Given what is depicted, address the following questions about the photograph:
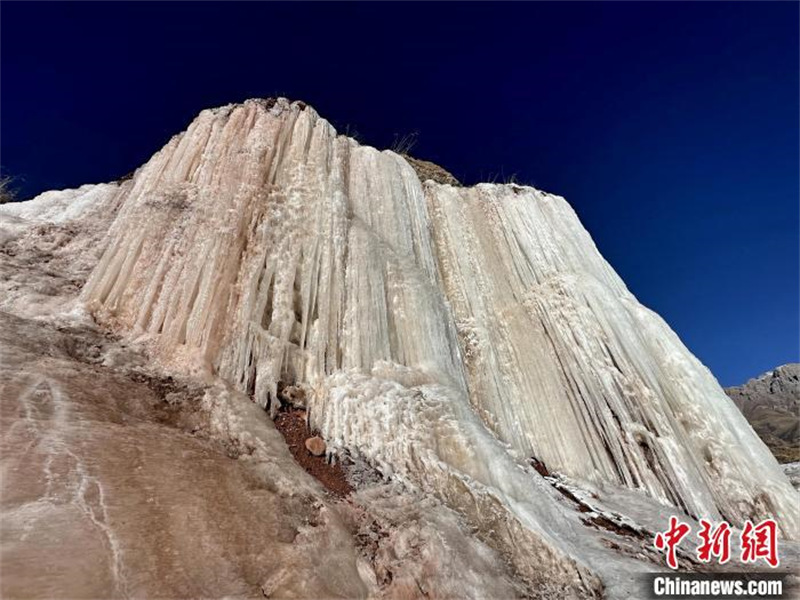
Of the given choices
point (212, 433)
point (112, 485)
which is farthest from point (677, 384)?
point (112, 485)

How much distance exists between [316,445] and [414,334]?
15.2 feet

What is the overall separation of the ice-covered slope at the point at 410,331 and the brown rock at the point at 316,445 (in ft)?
0.87

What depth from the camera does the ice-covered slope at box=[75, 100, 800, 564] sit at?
33.3 ft

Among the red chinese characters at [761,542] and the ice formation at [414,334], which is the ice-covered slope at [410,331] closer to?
the ice formation at [414,334]

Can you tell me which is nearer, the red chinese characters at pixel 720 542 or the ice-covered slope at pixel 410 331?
the red chinese characters at pixel 720 542

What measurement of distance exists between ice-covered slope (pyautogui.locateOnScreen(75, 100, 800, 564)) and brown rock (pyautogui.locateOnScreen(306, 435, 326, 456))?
10.4 inches

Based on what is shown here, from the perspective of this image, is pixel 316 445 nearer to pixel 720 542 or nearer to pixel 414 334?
pixel 414 334

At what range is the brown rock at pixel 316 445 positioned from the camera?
9.62m

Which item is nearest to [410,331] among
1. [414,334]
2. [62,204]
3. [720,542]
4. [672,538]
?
[414,334]

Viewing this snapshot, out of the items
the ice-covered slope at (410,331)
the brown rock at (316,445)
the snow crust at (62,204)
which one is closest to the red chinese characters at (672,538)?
the ice-covered slope at (410,331)

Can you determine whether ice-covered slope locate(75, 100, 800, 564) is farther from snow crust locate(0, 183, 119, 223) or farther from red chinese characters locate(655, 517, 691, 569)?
snow crust locate(0, 183, 119, 223)

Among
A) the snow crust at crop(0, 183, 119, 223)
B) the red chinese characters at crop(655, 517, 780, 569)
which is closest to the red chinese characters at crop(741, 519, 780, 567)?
the red chinese characters at crop(655, 517, 780, 569)

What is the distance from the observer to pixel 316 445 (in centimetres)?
975

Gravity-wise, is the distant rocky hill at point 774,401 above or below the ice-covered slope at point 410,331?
above
